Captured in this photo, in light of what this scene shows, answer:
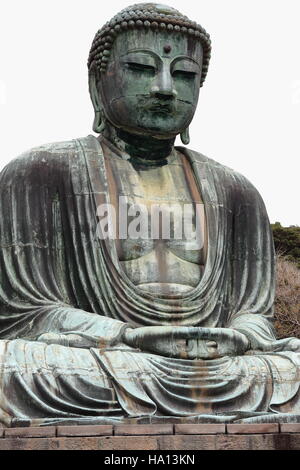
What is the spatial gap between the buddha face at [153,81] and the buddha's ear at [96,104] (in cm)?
29

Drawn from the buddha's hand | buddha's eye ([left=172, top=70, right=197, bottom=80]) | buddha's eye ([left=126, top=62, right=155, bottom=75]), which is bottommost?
the buddha's hand

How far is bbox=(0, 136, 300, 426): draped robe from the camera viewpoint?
→ 12078 mm

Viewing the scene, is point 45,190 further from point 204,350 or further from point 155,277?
point 204,350

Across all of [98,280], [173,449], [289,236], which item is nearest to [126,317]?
[98,280]

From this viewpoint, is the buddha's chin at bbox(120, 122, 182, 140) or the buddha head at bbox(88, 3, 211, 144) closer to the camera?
the buddha head at bbox(88, 3, 211, 144)

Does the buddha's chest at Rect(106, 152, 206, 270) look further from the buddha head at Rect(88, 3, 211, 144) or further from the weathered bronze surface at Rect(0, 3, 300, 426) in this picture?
the buddha head at Rect(88, 3, 211, 144)

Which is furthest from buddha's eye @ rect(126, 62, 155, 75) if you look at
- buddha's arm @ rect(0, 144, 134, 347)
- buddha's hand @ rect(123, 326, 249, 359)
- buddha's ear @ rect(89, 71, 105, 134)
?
buddha's hand @ rect(123, 326, 249, 359)

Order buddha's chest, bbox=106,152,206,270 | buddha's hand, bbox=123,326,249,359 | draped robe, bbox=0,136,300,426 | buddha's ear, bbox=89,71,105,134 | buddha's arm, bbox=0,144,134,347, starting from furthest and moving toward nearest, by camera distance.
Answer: buddha's ear, bbox=89,71,105,134 → buddha's chest, bbox=106,152,206,270 → buddha's arm, bbox=0,144,134,347 → buddha's hand, bbox=123,326,249,359 → draped robe, bbox=0,136,300,426

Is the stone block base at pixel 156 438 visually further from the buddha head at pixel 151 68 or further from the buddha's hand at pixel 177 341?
the buddha head at pixel 151 68

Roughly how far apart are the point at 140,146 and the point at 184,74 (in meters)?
0.83

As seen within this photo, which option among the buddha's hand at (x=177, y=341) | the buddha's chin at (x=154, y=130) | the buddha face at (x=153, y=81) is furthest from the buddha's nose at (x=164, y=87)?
the buddha's hand at (x=177, y=341)

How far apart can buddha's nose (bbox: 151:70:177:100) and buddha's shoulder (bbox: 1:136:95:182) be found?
0.96m

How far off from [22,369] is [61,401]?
1.35 feet

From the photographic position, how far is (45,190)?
13.9 meters
